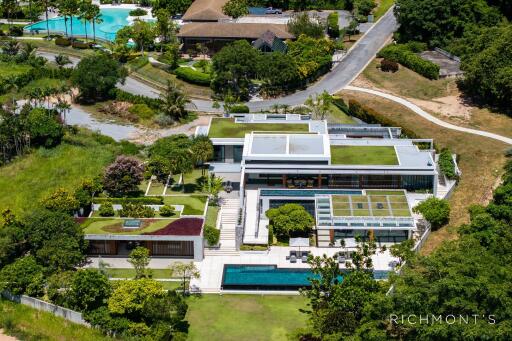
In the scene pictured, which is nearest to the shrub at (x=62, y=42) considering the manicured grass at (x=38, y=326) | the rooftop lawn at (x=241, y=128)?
the rooftop lawn at (x=241, y=128)

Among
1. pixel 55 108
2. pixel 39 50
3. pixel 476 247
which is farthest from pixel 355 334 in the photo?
pixel 39 50

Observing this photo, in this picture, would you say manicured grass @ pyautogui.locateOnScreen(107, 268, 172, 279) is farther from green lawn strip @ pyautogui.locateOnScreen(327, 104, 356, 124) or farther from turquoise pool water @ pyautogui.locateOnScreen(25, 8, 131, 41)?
turquoise pool water @ pyautogui.locateOnScreen(25, 8, 131, 41)

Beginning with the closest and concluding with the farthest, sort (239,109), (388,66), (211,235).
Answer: (211,235) → (239,109) → (388,66)

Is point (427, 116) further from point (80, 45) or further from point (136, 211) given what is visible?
point (80, 45)

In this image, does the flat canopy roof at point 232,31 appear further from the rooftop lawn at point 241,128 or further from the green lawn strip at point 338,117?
the rooftop lawn at point 241,128

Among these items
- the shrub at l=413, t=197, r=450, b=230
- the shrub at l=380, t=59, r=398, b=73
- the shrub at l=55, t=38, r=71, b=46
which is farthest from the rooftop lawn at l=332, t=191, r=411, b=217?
the shrub at l=55, t=38, r=71, b=46

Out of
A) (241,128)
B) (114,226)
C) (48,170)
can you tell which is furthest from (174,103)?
(114,226)

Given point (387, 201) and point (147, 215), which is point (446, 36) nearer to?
point (387, 201)
